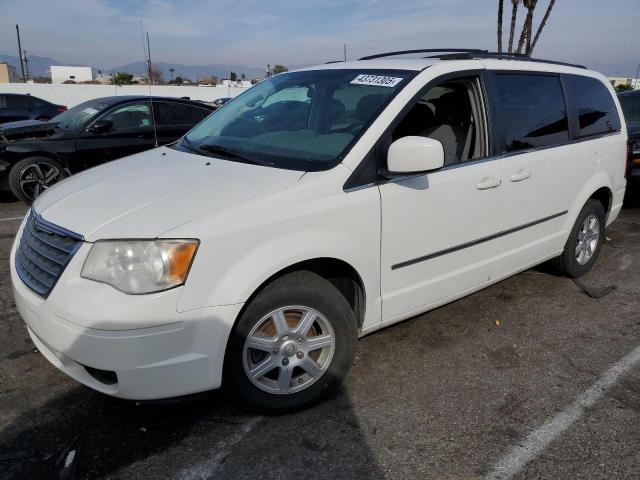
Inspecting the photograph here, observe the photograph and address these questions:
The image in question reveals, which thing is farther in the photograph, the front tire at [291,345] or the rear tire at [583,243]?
the rear tire at [583,243]

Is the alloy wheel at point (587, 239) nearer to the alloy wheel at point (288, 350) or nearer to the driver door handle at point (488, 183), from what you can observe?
the driver door handle at point (488, 183)

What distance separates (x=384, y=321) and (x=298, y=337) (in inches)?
24.7

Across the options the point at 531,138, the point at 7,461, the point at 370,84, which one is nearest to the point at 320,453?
the point at 7,461

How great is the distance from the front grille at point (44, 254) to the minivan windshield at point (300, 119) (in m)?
1.01

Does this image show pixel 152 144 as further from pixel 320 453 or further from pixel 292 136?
pixel 320 453

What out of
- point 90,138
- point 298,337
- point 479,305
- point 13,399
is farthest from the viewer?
point 90,138

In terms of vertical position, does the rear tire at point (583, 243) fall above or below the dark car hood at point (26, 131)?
below

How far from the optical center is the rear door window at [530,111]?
11.7 feet

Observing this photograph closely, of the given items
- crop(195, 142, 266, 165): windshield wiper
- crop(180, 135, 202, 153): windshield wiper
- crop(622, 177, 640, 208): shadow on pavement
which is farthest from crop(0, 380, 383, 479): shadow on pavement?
crop(622, 177, 640, 208): shadow on pavement

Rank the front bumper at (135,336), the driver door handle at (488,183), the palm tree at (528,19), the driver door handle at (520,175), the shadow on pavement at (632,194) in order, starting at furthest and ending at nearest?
1. the palm tree at (528,19)
2. the shadow on pavement at (632,194)
3. the driver door handle at (520,175)
4. the driver door handle at (488,183)
5. the front bumper at (135,336)

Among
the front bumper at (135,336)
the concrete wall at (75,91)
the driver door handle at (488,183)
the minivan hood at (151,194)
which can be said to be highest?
the concrete wall at (75,91)

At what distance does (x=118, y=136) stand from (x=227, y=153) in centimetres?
509

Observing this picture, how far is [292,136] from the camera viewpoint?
3.15m

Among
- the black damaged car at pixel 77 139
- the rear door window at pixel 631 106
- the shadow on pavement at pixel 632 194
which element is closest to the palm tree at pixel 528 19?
the rear door window at pixel 631 106
